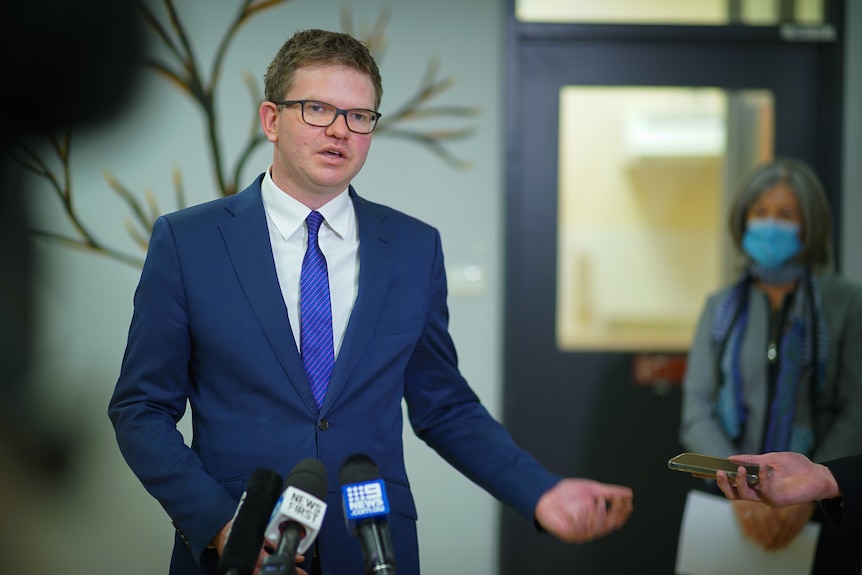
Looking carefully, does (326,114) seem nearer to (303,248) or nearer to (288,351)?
(303,248)

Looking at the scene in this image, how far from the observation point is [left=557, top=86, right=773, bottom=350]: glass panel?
312cm

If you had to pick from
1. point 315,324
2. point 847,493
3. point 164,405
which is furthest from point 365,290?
point 847,493

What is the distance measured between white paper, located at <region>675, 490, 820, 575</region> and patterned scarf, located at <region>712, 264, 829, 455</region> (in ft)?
0.69

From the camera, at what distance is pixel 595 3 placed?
10.1 ft

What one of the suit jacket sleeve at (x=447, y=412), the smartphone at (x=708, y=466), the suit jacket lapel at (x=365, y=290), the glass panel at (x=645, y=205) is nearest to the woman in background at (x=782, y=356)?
the glass panel at (x=645, y=205)

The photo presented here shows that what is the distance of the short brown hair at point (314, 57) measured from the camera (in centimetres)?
144

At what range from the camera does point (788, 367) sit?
2.40 m

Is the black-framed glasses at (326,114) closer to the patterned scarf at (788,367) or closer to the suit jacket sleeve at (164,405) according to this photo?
the suit jacket sleeve at (164,405)

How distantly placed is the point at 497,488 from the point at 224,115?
183cm

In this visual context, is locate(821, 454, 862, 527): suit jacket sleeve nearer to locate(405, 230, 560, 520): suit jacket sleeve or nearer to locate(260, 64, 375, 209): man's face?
locate(405, 230, 560, 520): suit jacket sleeve

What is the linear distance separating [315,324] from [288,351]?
0.07 meters

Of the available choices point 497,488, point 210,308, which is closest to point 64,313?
point 210,308

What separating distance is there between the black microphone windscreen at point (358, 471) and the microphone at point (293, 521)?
0.14 ft

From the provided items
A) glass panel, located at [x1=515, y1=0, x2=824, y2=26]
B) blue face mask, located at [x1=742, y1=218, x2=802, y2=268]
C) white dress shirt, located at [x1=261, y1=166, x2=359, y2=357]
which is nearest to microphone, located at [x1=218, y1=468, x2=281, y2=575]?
white dress shirt, located at [x1=261, y1=166, x2=359, y2=357]
